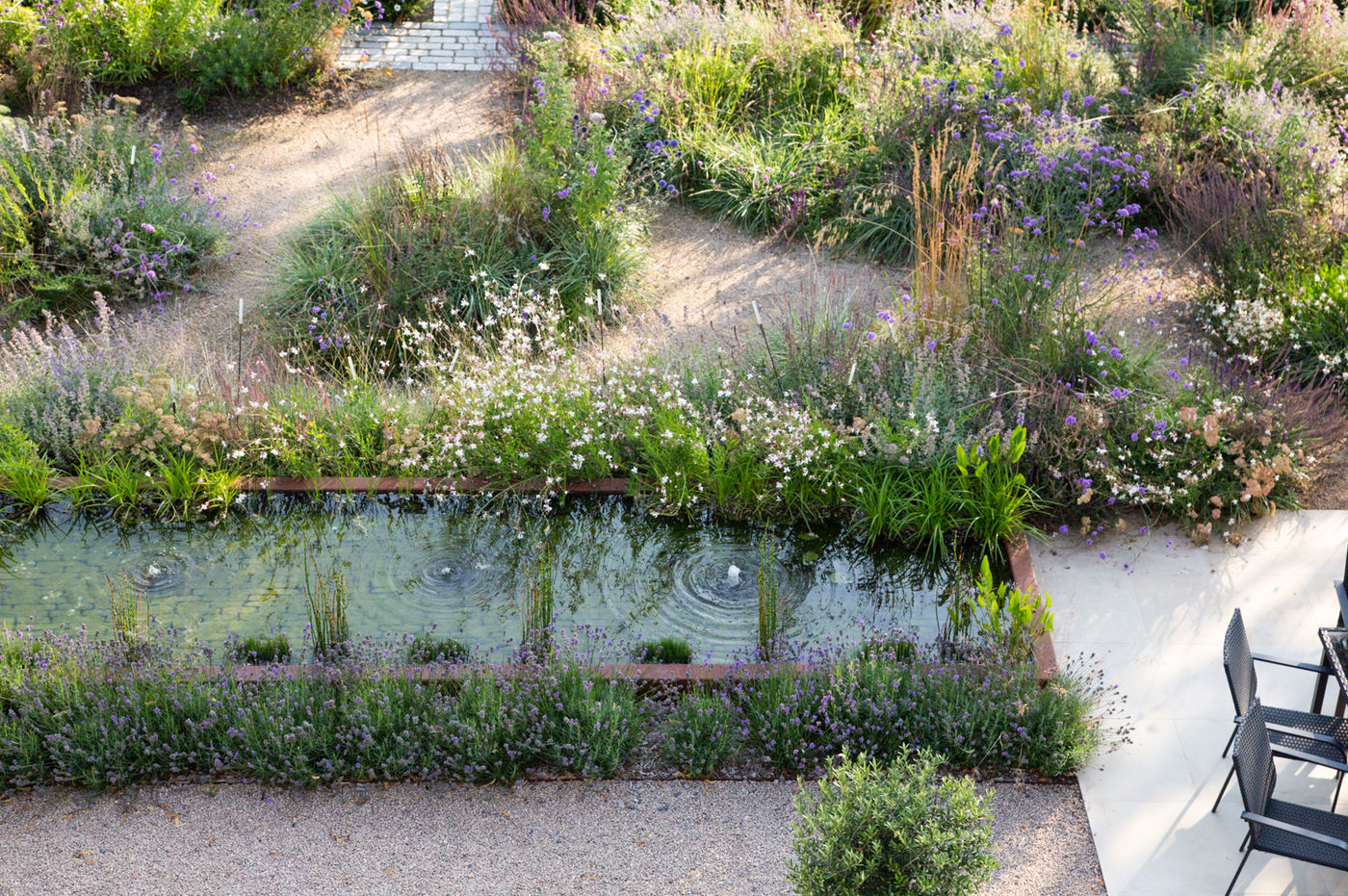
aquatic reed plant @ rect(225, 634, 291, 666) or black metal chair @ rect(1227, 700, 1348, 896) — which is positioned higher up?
black metal chair @ rect(1227, 700, 1348, 896)

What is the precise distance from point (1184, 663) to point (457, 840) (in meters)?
2.94

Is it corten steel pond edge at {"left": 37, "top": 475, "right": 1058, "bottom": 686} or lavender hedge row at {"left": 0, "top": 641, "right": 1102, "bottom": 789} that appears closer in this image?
lavender hedge row at {"left": 0, "top": 641, "right": 1102, "bottom": 789}

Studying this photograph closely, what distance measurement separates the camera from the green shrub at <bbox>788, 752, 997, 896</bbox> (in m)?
3.22

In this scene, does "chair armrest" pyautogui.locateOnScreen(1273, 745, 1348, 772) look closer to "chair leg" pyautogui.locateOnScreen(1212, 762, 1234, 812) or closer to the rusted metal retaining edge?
"chair leg" pyautogui.locateOnScreen(1212, 762, 1234, 812)

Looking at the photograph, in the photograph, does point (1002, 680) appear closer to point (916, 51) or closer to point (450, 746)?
point (450, 746)

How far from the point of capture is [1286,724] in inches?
154

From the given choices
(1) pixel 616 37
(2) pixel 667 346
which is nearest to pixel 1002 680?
(2) pixel 667 346

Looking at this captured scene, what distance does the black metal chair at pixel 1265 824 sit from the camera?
3.40 meters

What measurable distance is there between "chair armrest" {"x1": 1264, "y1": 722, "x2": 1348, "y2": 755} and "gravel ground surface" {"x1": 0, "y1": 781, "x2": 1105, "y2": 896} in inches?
27.8

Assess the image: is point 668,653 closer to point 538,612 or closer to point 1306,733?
point 538,612

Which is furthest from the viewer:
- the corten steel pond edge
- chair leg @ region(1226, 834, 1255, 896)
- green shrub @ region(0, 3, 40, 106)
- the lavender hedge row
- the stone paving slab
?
the stone paving slab

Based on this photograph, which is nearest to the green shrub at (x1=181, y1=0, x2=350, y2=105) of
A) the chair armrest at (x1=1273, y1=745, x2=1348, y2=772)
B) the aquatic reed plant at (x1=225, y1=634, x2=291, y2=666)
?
the aquatic reed plant at (x1=225, y1=634, x2=291, y2=666)

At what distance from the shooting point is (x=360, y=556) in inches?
207

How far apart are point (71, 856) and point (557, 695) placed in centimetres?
174
